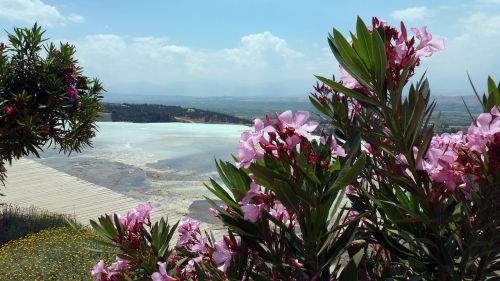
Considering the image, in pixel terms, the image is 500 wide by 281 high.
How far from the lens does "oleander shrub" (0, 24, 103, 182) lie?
4980 mm

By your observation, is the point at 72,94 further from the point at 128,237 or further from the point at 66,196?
the point at 128,237

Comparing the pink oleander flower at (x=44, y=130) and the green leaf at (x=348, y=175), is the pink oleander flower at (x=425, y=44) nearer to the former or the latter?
the green leaf at (x=348, y=175)

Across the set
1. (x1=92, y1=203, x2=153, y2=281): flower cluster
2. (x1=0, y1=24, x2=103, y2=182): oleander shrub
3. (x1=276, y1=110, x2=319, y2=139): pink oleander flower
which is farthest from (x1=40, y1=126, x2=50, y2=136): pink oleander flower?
(x1=276, y1=110, x2=319, y2=139): pink oleander flower

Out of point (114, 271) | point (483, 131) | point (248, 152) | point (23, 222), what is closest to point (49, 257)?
point (23, 222)

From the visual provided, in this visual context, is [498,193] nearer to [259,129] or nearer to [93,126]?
[259,129]

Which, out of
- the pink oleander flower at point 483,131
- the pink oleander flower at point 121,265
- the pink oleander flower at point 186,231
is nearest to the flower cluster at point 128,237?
the pink oleander flower at point 121,265

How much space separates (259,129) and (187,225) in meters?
0.71

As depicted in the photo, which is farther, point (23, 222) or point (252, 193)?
point (23, 222)

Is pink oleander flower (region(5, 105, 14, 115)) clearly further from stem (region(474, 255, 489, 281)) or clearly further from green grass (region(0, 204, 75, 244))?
stem (region(474, 255, 489, 281))

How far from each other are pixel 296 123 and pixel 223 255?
0.43 metres

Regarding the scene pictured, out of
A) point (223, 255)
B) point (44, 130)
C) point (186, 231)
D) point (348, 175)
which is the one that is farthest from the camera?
point (44, 130)

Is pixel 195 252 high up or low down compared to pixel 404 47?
down

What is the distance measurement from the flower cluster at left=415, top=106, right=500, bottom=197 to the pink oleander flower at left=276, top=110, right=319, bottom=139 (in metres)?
0.27

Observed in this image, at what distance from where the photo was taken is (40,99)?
5.34 m
